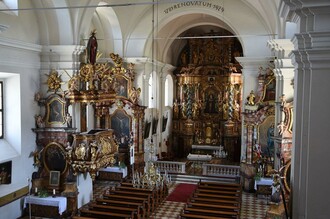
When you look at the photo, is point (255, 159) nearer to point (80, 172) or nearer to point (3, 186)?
point (80, 172)

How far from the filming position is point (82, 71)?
451 inches

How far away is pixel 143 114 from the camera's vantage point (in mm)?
16391

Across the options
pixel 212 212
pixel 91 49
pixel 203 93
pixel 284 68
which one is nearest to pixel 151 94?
pixel 203 93

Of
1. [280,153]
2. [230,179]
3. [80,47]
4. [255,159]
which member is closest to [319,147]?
[280,153]

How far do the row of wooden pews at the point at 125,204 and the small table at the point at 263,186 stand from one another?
378 centimetres

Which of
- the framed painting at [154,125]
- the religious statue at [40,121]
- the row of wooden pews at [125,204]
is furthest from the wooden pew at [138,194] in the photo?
the framed painting at [154,125]

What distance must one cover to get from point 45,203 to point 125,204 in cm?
258

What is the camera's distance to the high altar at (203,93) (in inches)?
821

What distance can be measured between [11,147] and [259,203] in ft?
29.8

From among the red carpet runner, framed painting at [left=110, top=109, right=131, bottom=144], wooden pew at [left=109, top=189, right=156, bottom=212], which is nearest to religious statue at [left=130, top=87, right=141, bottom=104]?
framed painting at [left=110, top=109, right=131, bottom=144]

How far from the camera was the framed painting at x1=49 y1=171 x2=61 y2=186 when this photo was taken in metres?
11.9

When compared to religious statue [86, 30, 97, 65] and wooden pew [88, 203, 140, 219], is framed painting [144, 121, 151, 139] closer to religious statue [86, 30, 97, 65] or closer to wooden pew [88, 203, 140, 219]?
religious statue [86, 30, 97, 65]

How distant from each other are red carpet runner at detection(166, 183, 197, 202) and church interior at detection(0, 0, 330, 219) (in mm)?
41

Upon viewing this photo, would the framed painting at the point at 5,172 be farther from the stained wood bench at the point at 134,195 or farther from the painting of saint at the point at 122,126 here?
the painting of saint at the point at 122,126
